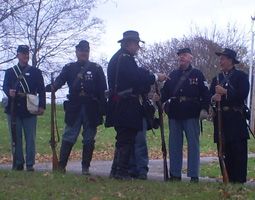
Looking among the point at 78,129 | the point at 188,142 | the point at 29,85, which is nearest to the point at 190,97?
the point at 188,142

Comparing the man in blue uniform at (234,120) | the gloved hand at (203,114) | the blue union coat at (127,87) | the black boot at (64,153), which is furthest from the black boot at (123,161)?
the man in blue uniform at (234,120)

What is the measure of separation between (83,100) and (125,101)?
1144 mm

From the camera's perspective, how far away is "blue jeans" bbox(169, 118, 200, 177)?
30.2ft

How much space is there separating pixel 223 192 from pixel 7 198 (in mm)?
2757

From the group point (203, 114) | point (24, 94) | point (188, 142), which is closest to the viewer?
point (203, 114)

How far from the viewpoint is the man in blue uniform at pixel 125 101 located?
8773 mm

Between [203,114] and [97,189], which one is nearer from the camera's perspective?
[97,189]

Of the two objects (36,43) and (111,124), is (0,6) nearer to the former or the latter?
(111,124)

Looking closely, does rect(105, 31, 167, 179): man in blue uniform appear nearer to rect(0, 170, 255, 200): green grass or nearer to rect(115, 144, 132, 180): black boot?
rect(115, 144, 132, 180): black boot

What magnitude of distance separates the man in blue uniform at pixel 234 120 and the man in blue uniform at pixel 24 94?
10.7 feet

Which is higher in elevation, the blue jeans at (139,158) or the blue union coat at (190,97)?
the blue union coat at (190,97)

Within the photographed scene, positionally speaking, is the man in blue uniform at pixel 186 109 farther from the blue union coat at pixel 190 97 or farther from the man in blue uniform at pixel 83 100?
the man in blue uniform at pixel 83 100

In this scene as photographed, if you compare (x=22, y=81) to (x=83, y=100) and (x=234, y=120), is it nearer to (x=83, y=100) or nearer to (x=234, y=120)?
(x=83, y=100)

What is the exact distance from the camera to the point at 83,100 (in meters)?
9.75
